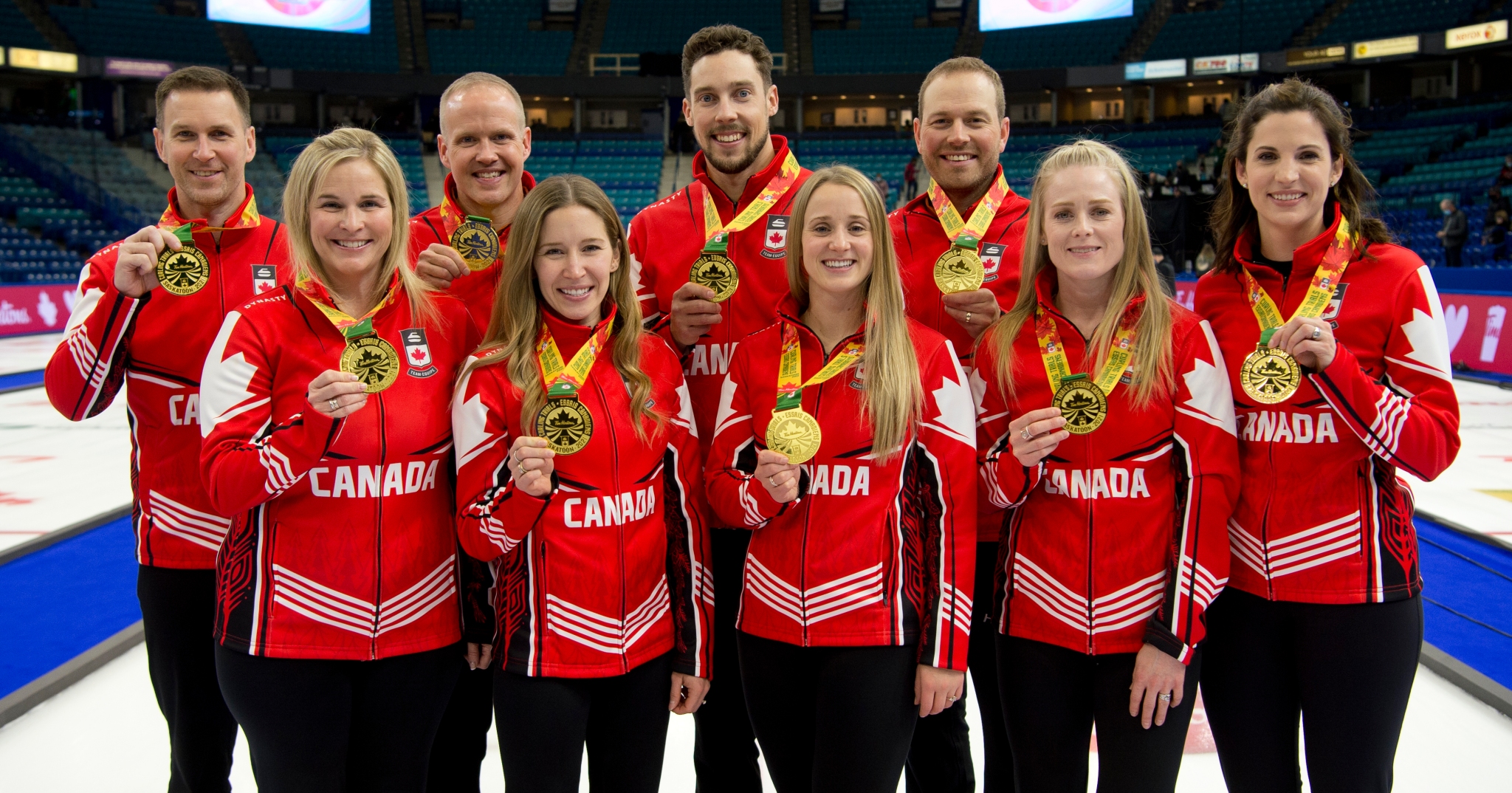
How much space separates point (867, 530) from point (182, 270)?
1.85m

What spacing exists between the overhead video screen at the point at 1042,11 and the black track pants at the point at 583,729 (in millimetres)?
26712

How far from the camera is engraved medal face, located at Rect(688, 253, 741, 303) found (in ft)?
8.99

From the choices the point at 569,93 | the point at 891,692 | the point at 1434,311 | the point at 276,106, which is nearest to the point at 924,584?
the point at 891,692

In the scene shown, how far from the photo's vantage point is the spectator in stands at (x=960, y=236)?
2.68 m

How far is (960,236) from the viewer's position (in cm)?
274

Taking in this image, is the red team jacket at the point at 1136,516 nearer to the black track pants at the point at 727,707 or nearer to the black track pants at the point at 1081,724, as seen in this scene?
the black track pants at the point at 1081,724

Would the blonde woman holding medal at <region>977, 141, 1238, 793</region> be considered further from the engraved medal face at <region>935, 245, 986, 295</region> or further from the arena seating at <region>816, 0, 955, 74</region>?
the arena seating at <region>816, 0, 955, 74</region>

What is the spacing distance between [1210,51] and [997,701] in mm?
28971

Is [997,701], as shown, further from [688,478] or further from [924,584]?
[688,478]

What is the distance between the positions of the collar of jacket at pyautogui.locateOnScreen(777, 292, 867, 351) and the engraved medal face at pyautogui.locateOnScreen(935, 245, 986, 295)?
0.42 meters

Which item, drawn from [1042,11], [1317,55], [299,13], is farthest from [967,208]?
[299,13]

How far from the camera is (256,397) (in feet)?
7.02

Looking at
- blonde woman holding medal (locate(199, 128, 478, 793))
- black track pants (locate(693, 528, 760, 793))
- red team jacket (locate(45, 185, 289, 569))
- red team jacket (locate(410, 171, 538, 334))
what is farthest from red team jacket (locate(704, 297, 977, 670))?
red team jacket (locate(45, 185, 289, 569))

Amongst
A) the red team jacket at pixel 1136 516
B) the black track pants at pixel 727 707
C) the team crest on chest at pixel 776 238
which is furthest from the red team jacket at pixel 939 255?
the black track pants at pixel 727 707
